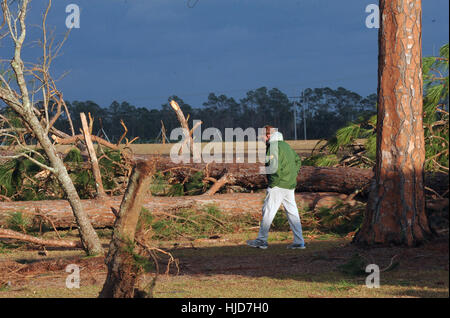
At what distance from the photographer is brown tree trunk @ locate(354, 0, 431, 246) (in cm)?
726

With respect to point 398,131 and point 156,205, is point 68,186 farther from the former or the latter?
point 398,131

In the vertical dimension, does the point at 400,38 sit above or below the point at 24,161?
above

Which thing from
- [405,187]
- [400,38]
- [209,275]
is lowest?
[209,275]

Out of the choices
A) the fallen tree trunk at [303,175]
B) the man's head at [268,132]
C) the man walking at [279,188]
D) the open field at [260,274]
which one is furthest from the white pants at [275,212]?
the fallen tree trunk at [303,175]

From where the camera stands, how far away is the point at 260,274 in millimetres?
6762

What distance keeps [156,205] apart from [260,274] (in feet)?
14.7

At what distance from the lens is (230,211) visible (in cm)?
1086

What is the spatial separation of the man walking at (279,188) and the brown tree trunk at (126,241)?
3.97m

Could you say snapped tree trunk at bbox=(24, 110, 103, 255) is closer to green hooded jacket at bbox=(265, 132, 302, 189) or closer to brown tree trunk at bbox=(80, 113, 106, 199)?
brown tree trunk at bbox=(80, 113, 106, 199)

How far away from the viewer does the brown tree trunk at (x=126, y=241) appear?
191 inches
